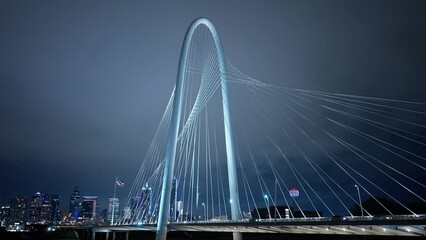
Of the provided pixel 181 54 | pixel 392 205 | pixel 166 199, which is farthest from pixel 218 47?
pixel 392 205

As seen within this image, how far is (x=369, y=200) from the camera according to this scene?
67.2 m

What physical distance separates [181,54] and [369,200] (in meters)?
50.8

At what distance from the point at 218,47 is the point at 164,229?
17623 mm

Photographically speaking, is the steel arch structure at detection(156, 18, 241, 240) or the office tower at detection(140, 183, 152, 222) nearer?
the steel arch structure at detection(156, 18, 241, 240)

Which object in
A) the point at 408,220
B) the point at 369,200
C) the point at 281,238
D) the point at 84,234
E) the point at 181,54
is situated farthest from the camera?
the point at 84,234

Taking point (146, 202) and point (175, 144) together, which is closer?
point (175, 144)

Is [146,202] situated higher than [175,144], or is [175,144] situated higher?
[146,202]

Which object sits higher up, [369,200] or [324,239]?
[369,200]

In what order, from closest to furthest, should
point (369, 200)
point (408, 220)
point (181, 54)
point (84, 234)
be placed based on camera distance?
point (408, 220), point (181, 54), point (369, 200), point (84, 234)

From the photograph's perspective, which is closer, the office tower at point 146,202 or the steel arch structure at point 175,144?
the steel arch structure at point 175,144

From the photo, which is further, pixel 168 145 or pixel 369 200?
pixel 369 200

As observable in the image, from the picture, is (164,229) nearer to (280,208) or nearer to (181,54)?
(181,54)

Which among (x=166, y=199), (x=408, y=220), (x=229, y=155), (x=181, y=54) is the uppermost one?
(x=181, y=54)

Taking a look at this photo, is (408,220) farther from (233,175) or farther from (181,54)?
(181,54)
